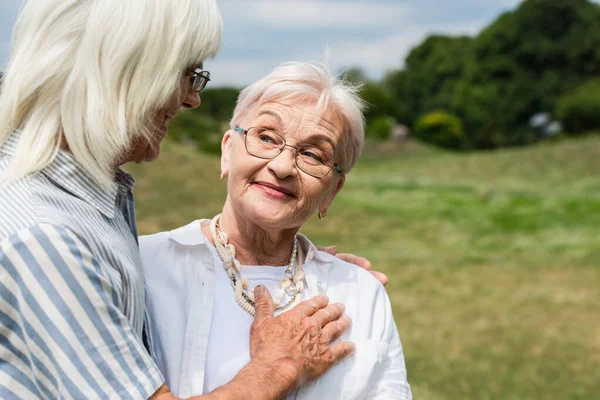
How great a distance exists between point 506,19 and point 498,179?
32378 millimetres

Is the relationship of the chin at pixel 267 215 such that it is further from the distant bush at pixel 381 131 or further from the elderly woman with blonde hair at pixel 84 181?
the distant bush at pixel 381 131

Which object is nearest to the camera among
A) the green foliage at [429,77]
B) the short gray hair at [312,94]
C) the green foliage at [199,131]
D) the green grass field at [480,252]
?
the short gray hair at [312,94]

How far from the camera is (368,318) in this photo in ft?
7.59

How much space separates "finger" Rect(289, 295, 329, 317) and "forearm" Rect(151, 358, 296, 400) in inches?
11.4

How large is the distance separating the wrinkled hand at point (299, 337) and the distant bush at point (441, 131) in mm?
45682

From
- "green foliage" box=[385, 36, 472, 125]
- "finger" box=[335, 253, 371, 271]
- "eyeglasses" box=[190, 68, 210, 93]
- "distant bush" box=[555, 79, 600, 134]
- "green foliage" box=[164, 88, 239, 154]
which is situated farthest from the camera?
"green foliage" box=[385, 36, 472, 125]

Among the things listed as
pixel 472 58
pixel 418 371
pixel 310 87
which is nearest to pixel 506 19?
pixel 472 58

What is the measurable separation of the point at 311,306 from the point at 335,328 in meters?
0.10

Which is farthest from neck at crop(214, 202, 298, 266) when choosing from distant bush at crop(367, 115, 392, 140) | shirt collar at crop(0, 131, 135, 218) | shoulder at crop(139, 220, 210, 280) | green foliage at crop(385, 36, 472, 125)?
green foliage at crop(385, 36, 472, 125)

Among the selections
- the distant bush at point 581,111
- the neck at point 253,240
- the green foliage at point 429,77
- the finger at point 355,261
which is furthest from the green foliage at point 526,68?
the neck at point 253,240

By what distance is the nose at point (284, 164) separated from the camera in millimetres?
2250

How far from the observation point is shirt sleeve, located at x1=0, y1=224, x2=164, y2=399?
4.36 ft

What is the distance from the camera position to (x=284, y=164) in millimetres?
2254

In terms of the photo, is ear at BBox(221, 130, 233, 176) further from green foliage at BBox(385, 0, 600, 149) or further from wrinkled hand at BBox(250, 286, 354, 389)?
green foliage at BBox(385, 0, 600, 149)
